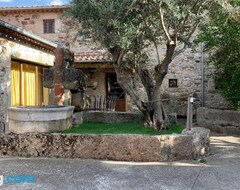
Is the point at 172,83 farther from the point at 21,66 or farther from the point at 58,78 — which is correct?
the point at 58,78

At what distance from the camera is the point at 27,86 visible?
983 centimetres

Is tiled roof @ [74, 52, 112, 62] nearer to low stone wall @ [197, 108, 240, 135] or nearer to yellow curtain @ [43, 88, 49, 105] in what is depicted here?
yellow curtain @ [43, 88, 49, 105]

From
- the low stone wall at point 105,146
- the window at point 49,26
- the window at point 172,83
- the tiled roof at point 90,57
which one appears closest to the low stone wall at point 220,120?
the window at point 172,83

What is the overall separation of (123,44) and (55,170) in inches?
107

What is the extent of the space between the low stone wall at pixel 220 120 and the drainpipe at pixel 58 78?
5728mm

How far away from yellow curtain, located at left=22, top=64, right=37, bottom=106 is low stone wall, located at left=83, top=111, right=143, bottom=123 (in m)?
2.41

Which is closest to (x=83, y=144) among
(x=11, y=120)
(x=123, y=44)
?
(x=11, y=120)

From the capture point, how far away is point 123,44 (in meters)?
5.64

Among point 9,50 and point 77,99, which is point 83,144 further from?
point 9,50

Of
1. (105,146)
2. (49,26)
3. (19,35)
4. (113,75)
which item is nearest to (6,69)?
(19,35)

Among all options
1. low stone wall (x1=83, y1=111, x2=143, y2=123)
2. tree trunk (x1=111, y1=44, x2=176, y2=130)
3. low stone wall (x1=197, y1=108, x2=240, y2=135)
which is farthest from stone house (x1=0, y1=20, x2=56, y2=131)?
low stone wall (x1=197, y1=108, x2=240, y2=135)

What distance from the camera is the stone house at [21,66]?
24.8 feet

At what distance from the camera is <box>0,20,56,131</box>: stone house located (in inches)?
298

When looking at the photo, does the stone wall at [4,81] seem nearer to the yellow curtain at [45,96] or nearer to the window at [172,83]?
the yellow curtain at [45,96]
